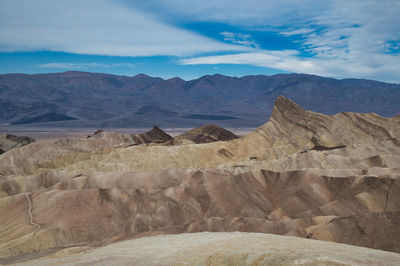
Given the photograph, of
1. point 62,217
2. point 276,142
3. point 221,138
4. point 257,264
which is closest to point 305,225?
point 257,264

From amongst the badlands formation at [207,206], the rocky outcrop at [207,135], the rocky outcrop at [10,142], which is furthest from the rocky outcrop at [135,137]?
the badlands formation at [207,206]

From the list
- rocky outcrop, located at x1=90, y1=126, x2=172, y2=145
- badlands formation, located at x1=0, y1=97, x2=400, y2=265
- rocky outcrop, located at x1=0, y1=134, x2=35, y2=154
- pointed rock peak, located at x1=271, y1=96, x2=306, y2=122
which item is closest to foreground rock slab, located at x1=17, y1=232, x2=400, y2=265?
badlands formation, located at x1=0, y1=97, x2=400, y2=265

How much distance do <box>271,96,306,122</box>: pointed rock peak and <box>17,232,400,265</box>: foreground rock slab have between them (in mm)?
36716

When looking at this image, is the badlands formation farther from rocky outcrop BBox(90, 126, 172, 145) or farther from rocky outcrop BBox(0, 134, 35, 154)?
rocky outcrop BBox(0, 134, 35, 154)

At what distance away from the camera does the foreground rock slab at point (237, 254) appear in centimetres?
1573

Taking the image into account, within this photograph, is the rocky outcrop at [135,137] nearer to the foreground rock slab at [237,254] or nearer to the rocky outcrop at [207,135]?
the rocky outcrop at [207,135]

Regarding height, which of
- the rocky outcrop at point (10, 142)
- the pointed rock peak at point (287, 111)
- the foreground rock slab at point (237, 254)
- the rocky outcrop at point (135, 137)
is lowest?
the rocky outcrop at point (10, 142)

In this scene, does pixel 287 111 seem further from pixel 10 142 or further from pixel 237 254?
pixel 10 142

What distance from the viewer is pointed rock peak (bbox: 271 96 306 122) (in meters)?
56.0

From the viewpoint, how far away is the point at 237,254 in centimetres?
1727

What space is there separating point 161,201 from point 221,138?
160ft

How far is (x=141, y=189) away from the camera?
3741cm

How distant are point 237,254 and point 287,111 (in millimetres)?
42588

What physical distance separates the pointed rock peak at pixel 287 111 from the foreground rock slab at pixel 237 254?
36716 millimetres
